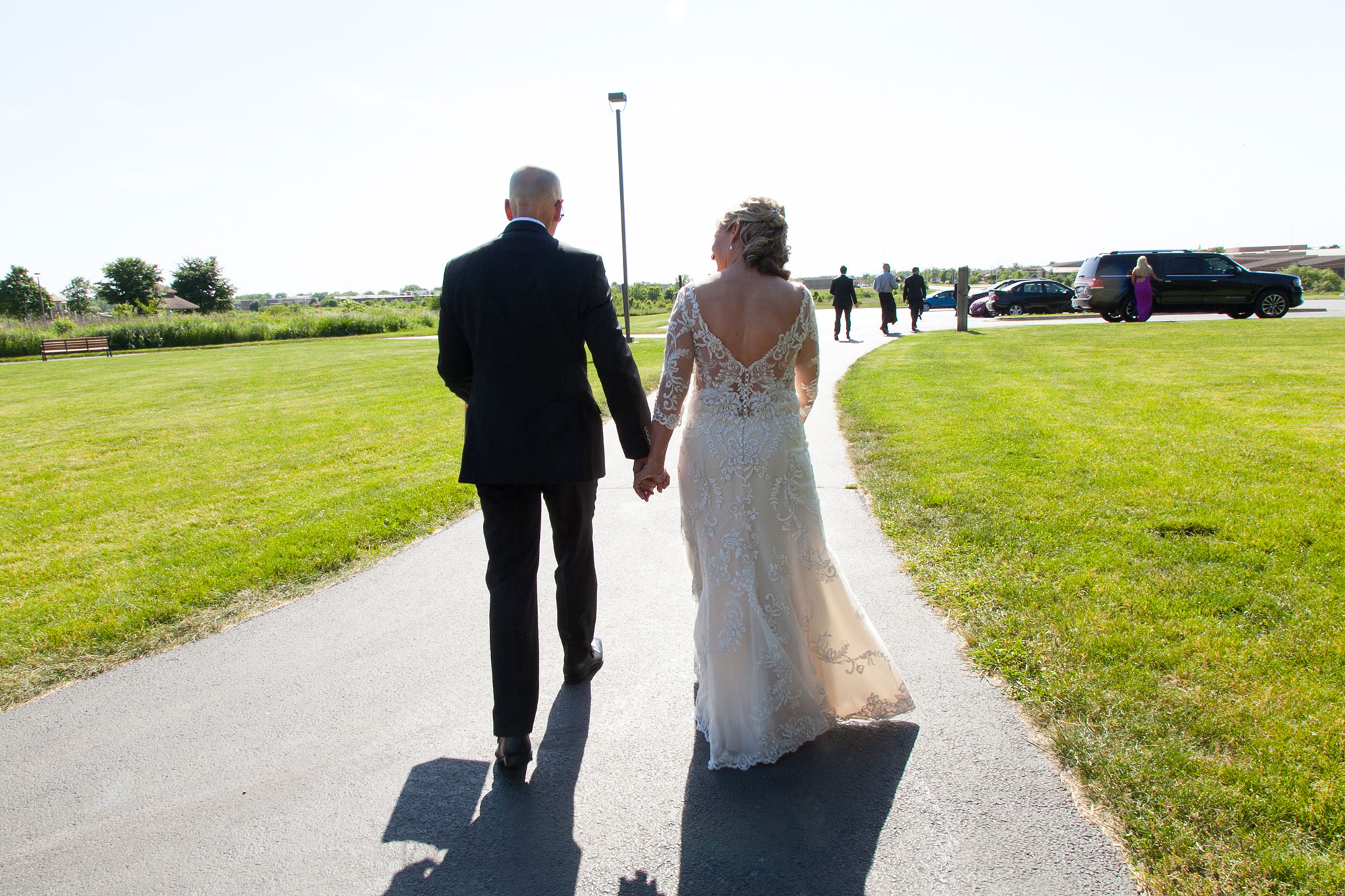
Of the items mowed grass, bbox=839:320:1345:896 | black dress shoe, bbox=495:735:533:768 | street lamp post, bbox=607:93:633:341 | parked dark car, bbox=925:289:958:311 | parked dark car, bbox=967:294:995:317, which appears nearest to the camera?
mowed grass, bbox=839:320:1345:896

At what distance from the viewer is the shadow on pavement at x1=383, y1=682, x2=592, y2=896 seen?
2350 mm

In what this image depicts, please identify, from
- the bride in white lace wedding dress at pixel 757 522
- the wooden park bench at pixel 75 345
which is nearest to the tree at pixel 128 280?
the wooden park bench at pixel 75 345

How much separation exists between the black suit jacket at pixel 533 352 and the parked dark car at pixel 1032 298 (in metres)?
31.2

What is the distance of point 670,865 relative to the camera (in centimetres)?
241

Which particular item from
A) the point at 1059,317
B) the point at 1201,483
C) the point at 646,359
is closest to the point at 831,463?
the point at 1201,483

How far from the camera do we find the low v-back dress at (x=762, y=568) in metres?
2.96

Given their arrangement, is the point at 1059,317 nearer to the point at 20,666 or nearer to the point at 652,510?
the point at 652,510

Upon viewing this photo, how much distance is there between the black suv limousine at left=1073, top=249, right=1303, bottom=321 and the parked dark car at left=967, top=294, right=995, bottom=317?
7.73m

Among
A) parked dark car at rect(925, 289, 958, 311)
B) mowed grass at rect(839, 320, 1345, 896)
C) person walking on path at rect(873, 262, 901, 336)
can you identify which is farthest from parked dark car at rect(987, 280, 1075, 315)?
mowed grass at rect(839, 320, 1345, 896)

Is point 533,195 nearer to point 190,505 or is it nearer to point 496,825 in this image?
point 496,825

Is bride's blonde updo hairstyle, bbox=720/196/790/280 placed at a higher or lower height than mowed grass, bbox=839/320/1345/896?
higher

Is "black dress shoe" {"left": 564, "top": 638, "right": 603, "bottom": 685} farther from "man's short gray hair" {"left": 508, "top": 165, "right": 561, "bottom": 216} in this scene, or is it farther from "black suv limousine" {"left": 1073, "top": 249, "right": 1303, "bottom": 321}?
"black suv limousine" {"left": 1073, "top": 249, "right": 1303, "bottom": 321}

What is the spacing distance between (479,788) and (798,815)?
1.14m

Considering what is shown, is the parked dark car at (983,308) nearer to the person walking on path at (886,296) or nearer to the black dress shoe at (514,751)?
the person walking on path at (886,296)
